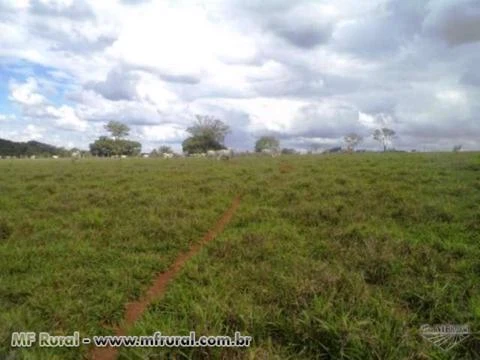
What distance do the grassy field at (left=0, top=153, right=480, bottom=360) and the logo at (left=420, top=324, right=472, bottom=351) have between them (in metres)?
0.07

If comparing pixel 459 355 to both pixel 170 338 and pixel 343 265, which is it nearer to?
pixel 343 265

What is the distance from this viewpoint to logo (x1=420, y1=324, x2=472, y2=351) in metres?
4.26

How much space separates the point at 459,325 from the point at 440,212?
17.5 feet

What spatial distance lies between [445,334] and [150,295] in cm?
390

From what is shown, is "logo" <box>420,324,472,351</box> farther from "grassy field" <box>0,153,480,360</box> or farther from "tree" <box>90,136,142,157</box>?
"tree" <box>90,136,142,157</box>

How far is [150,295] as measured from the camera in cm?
589

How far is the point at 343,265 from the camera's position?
6.43 m

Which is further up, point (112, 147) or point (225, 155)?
point (112, 147)

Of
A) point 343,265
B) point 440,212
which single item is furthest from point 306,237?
point 440,212

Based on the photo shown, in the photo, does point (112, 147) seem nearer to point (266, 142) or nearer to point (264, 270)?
point (266, 142)

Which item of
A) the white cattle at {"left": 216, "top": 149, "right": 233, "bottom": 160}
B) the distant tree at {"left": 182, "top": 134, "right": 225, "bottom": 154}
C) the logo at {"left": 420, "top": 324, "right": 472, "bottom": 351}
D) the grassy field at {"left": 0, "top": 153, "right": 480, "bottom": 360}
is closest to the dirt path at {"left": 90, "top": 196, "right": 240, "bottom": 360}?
the grassy field at {"left": 0, "top": 153, "right": 480, "bottom": 360}

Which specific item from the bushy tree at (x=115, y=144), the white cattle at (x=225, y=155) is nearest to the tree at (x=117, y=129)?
the bushy tree at (x=115, y=144)

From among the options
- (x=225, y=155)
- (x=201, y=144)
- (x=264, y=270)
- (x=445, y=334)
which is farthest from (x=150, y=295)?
(x=201, y=144)

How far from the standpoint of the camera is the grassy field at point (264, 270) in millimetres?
4402
